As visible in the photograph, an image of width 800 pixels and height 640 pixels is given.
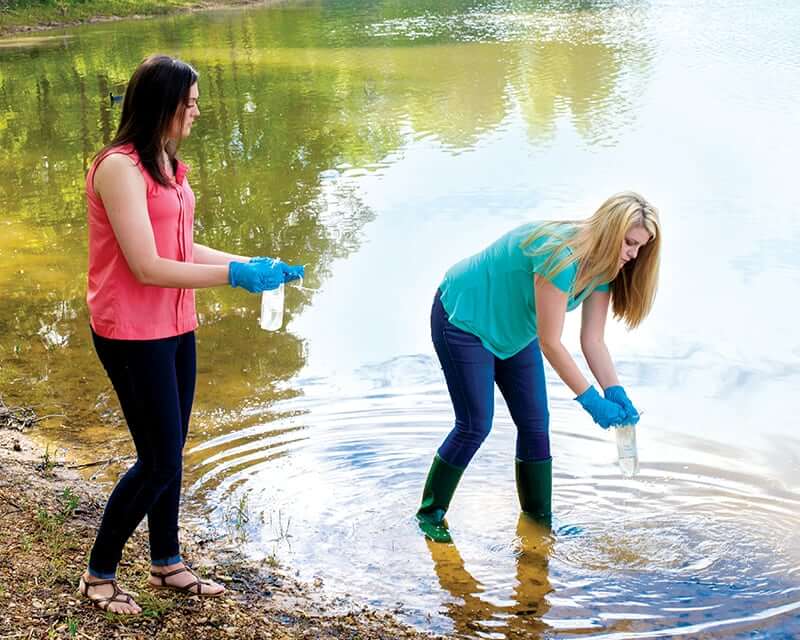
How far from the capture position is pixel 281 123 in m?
16.4

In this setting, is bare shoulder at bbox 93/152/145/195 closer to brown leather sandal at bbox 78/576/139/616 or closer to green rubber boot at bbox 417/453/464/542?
brown leather sandal at bbox 78/576/139/616

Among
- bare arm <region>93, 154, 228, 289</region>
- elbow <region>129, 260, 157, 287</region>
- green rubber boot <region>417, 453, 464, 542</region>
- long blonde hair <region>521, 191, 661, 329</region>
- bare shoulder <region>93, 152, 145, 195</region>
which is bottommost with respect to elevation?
green rubber boot <region>417, 453, 464, 542</region>

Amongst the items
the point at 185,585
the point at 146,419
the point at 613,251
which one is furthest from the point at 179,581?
the point at 613,251

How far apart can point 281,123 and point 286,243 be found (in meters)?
7.07

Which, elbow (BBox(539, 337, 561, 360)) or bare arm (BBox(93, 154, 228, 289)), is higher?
bare arm (BBox(93, 154, 228, 289))

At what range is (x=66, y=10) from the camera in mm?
36562

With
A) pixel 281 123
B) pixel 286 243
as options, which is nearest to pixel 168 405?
pixel 286 243

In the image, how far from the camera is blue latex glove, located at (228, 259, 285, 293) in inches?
133

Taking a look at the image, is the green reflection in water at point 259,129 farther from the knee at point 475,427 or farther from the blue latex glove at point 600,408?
the blue latex glove at point 600,408

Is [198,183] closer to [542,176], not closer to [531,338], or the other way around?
[542,176]

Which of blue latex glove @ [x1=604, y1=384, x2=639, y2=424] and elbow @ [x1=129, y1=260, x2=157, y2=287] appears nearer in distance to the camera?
elbow @ [x1=129, y1=260, x2=157, y2=287]

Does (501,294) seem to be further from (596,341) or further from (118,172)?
(118,172)

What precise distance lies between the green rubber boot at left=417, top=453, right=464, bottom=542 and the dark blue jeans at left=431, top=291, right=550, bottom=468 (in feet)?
0.30

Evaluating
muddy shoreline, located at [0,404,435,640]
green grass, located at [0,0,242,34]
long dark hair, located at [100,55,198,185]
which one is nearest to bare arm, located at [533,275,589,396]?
muddy shoreline, located at [0,404,435,640]
